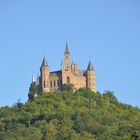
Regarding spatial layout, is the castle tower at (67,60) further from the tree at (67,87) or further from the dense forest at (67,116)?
the dense forest at (67,116)

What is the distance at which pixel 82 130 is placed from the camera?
407 ft

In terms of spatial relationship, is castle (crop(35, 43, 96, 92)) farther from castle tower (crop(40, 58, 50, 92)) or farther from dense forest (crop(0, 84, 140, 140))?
dense forest (crop(0, 84, 140, 140))

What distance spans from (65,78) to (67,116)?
15.3 feet

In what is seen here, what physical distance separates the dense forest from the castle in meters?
0.92

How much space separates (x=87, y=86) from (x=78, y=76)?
254 cm

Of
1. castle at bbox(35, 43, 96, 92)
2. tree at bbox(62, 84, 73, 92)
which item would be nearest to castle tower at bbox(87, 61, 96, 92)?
castle at bbox(35, 43, 96, 92)

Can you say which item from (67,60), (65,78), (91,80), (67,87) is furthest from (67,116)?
(67,60)

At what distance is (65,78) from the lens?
129250 millimetres

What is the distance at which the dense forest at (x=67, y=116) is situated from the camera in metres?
122

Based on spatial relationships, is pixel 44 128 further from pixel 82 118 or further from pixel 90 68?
pixel 90 68

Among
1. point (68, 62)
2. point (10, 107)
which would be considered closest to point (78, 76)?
point (68, 62)

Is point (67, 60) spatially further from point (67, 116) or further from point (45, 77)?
point (67, 116)

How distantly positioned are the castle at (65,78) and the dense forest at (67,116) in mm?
924

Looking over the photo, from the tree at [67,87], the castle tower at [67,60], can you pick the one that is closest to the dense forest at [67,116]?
the tree at [67,87]
